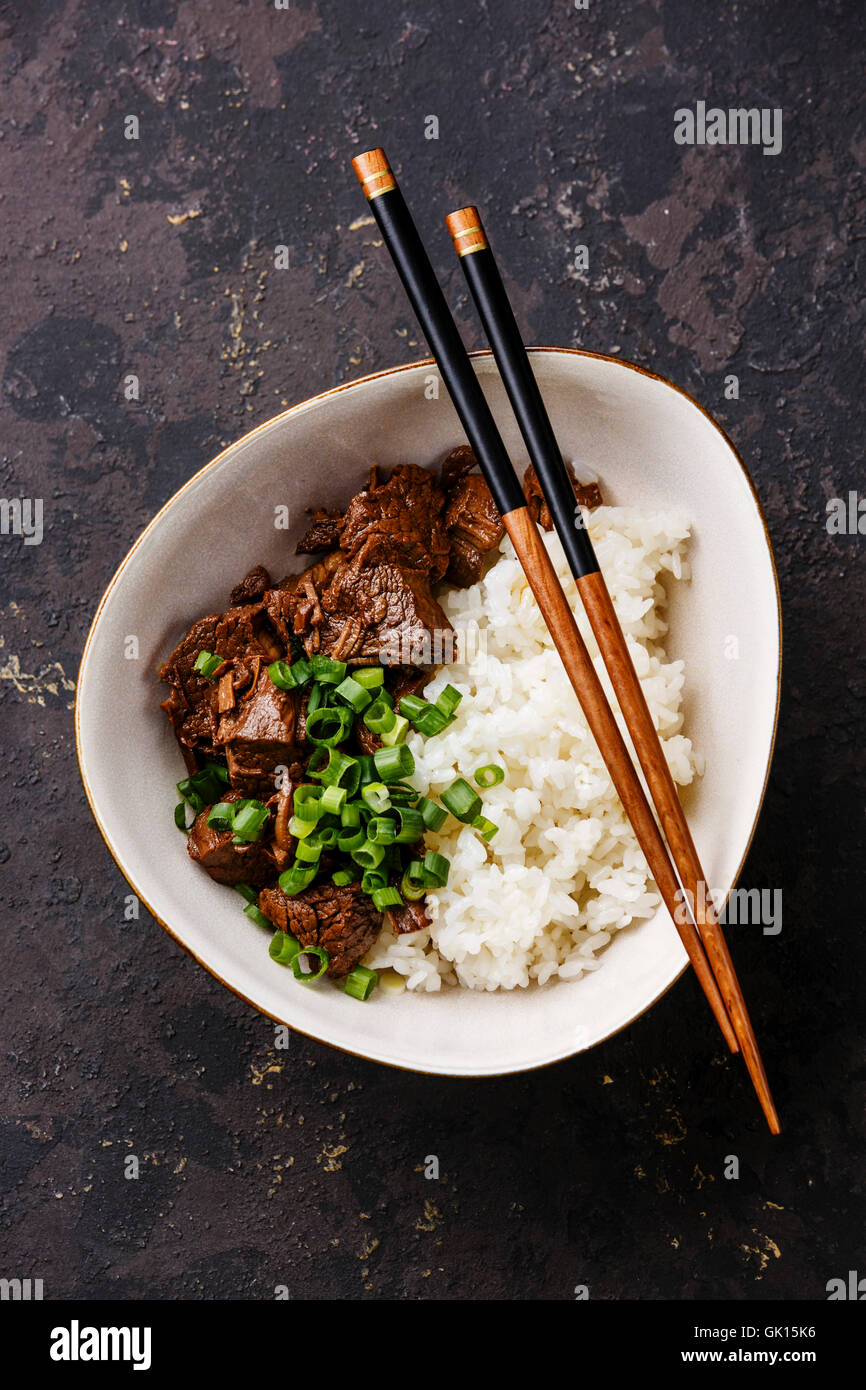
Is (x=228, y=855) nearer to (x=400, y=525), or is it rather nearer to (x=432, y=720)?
(x=432, y=720)

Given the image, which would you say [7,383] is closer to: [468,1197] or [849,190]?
[849,190]

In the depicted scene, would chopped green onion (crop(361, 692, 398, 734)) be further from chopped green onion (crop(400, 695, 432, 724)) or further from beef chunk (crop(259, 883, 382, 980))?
beef chunk (crop(259, 883, 382, 980))

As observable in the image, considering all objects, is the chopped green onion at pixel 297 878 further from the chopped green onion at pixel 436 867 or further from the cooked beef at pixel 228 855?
the chopped green onion at pixel 436 867

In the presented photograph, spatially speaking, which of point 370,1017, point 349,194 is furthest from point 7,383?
point 370,1017

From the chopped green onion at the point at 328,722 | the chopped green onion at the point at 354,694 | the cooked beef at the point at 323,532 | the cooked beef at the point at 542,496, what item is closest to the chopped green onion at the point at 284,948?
the chopped green onion at the point at 328,722

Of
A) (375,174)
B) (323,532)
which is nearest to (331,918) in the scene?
(323,532)

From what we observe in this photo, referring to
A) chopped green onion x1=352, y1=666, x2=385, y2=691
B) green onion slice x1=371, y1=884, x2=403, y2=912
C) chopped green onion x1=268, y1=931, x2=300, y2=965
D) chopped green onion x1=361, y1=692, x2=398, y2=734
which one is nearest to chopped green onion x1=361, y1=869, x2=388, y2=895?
green onion slice x1=371, y1=884, x2=403, y2=912
